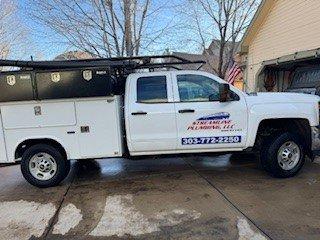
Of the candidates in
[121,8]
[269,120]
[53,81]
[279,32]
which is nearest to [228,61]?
[279,32]

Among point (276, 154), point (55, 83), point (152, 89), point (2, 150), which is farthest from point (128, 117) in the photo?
point (276, 154)

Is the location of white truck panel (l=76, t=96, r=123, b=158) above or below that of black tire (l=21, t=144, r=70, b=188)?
above

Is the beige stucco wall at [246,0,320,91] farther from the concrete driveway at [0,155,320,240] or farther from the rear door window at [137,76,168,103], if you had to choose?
the rear door window at [137,76,168,103]

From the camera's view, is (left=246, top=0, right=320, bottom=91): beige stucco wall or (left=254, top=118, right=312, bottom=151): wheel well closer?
(left=254, top=118, right=312, bottom=151): wheel well

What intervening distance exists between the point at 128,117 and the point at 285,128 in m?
3.03

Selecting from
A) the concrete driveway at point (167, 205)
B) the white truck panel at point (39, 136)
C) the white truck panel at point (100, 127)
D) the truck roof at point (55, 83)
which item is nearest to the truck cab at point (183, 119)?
the white truck panel at point (100, 127)

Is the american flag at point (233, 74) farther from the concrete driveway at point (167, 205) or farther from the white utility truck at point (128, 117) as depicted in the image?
the white utility truck at point (128, 117)

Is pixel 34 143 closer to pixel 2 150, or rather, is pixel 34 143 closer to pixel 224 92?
pixel 2 150

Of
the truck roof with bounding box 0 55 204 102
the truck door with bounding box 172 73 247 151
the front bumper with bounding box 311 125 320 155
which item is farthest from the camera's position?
the front bumper with bounding box 311 125 320 155

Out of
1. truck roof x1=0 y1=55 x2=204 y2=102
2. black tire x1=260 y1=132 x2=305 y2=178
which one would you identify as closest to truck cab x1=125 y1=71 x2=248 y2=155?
black tire x1=260 y1=132 x2=305 y2=178

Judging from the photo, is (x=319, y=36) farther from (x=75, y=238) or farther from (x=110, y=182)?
(x=75, y=238)

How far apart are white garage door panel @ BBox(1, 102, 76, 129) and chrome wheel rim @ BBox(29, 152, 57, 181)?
0.62m

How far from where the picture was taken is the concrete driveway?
442cm

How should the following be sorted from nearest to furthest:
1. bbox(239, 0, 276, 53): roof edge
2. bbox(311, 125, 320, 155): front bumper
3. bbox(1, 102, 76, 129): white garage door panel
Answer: bbox(1, 102, 76, 129): white garage door panel, bbox(311, 125, 320, 155): front bumper, bbox(239, 0, 276, 53): roof edge
